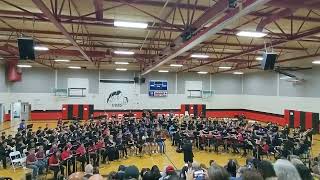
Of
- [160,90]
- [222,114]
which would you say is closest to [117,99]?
[160,90]

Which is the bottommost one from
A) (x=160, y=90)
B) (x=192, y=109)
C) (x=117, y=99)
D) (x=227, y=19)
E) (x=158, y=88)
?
(x=192, y=109)

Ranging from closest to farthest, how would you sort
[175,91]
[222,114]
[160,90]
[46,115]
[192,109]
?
1. [46,115]
2. [160,90]
3. [175,91]
4. [192,109]
5. [222,114]

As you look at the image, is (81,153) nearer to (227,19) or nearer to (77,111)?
(227,19)

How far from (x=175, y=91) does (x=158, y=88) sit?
7.30 feet

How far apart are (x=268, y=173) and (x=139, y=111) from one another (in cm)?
2917

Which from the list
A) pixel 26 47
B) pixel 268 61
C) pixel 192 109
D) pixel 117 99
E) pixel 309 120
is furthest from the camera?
pixel 192 109

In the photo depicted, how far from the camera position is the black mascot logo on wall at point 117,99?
32.4 metres

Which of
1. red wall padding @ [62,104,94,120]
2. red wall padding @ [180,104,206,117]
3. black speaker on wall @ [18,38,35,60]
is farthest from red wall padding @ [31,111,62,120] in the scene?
black speaker on wall @ [18,38,35,60]

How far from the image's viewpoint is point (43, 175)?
457 inches

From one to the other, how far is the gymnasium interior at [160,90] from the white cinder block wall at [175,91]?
0.41 ft

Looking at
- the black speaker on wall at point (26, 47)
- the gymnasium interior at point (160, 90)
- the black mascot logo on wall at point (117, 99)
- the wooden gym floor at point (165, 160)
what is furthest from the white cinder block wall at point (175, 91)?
the black speaker on wall at point (26, 47)

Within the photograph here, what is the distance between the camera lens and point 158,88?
33719mm

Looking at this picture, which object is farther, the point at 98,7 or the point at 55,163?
the point at 55,163

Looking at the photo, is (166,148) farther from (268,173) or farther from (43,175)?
(268,173)
